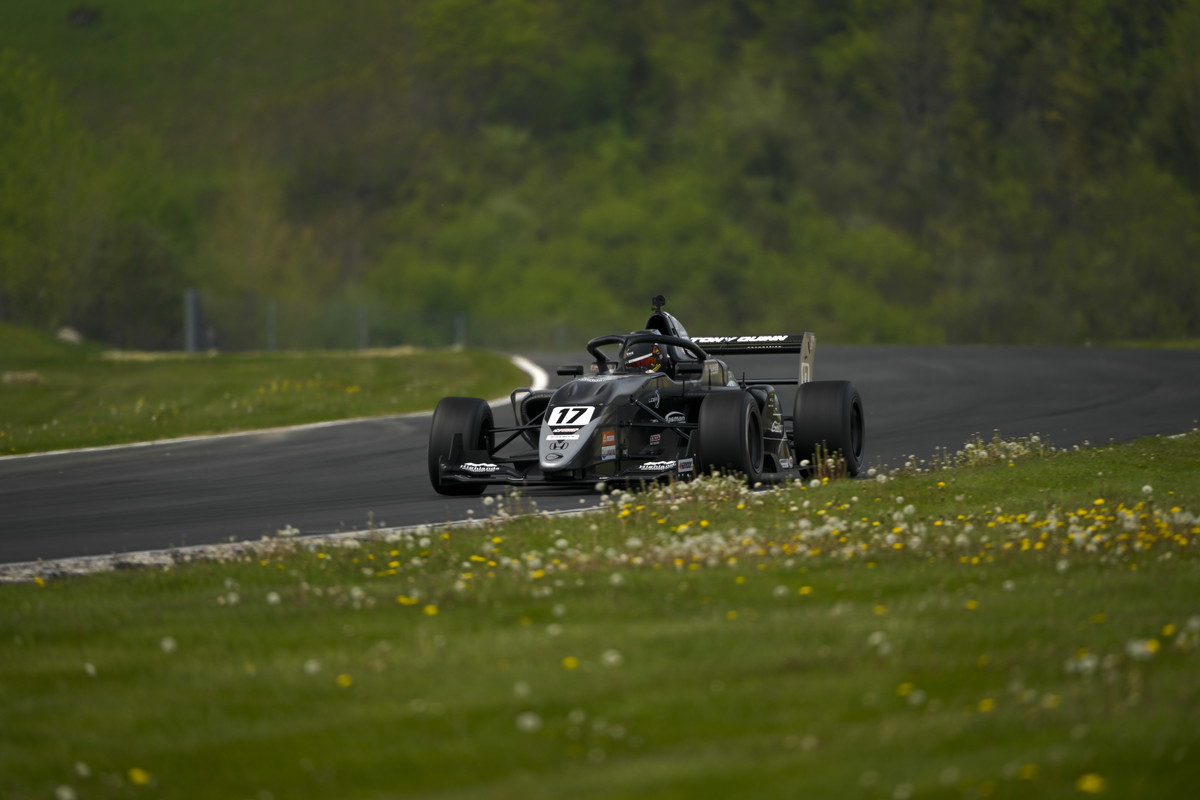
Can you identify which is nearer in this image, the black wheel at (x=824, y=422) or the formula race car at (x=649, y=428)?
the formula race car at (x=649, y=428)

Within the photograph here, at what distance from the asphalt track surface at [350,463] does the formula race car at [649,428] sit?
0.32m

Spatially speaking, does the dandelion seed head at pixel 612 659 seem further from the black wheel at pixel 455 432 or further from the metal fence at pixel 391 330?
the metal fence at pixel 391 330

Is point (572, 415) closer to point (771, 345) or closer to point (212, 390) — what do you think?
point (771, 345)

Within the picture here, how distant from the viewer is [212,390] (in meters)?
27.0

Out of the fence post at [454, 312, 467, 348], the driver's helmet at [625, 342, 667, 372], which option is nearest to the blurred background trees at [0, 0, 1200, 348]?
the fence post at [454, 312, 467, 348]

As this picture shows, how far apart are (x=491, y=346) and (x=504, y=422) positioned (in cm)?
4135

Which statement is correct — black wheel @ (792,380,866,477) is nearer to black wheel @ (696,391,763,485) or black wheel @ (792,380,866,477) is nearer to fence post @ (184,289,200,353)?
black wheel @ (696,391,763,485)

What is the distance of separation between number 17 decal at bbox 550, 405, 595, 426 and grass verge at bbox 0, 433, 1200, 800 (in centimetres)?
254

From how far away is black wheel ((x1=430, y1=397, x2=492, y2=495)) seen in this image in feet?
45.4

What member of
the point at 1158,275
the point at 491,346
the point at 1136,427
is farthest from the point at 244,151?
the point at 1136,427

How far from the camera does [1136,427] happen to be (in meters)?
18.5

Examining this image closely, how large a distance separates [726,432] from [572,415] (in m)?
1.33

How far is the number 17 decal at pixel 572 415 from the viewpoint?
13.2 meters

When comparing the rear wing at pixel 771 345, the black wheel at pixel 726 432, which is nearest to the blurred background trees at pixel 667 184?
the rear wing at pixel 771 345
